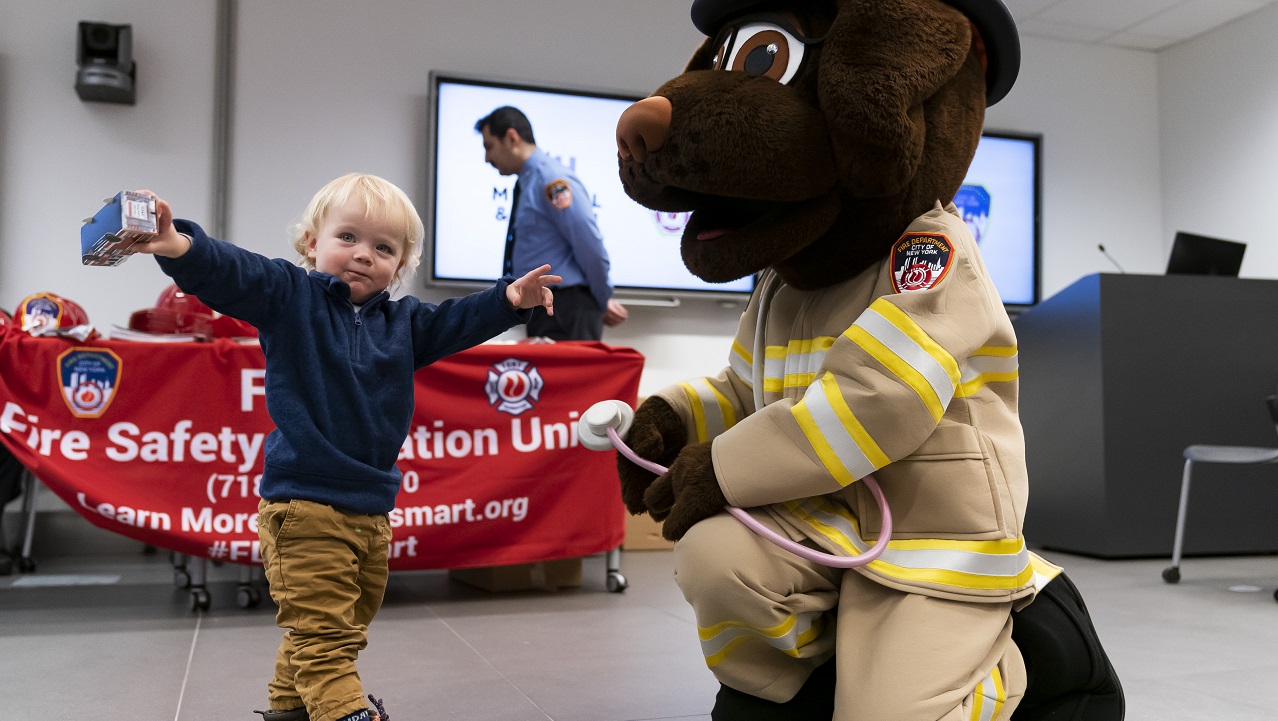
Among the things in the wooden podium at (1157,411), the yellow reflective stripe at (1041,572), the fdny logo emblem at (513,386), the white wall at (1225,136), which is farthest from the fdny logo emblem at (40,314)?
the white wall at (1225,136)

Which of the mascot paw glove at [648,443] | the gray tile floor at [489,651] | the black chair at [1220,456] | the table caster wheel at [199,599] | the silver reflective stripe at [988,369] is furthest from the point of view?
the black chair at [1220,456]

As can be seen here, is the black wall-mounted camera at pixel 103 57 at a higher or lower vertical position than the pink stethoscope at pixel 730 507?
higher

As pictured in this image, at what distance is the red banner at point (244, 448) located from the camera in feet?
8.41

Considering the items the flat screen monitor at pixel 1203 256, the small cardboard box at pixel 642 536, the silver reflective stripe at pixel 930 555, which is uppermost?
the flat screen monitor at pixel 1203 256

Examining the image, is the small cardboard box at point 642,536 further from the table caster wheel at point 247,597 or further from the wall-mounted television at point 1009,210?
the wall-mounted television at point 1009,210

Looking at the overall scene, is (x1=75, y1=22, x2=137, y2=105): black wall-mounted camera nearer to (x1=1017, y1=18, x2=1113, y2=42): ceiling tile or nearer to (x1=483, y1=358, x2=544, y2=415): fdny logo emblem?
(x1=483, y1=358, x2=544, y2=415): fdny logo emblem

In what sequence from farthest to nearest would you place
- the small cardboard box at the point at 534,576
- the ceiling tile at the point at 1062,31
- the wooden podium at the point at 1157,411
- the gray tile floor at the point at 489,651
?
the ceiling tile at the point at 1062,31 → the wooden podium at the point at 1157,411 → the small cardboard box at the point at 534,576 → the gray tile floor at the point at 489,651

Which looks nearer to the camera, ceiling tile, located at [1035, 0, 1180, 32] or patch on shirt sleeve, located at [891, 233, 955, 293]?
patch on shirt sleeve, located at [891, 233, 955, 293]

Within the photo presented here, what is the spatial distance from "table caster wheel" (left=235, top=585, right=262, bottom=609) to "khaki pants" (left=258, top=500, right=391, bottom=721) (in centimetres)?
141

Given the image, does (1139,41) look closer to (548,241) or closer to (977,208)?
(977,208)

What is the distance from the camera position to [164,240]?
124 centimetres

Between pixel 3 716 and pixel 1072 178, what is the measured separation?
5.75 metres

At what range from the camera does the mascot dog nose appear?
1.24 metres

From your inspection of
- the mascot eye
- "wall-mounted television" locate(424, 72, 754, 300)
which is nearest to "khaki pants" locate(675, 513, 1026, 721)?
the mascot eye
